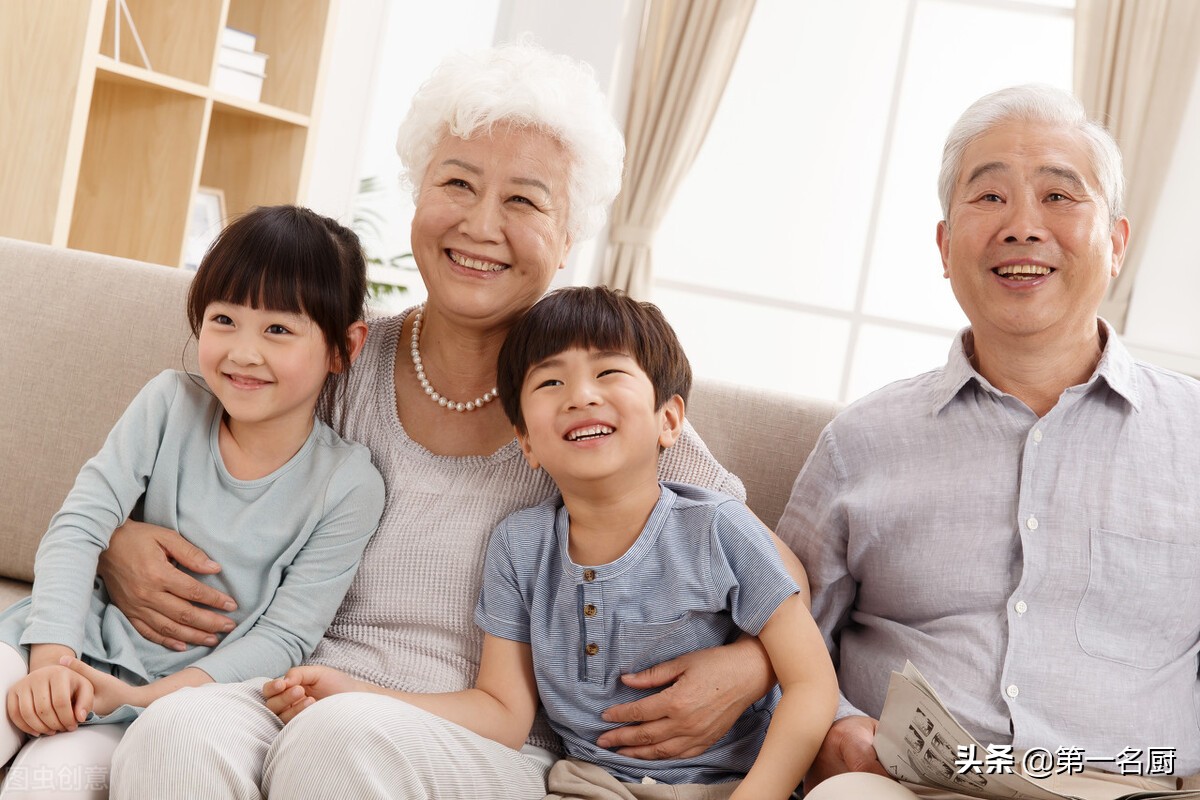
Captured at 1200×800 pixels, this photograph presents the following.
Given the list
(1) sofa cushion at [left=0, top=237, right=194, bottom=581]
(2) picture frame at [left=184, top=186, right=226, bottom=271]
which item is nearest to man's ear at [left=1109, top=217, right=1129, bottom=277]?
(1) sofa cushion at [left=0, top=237, right=194, bottom=581]

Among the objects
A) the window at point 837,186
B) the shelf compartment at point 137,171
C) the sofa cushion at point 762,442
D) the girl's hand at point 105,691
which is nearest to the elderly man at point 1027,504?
the sofa cushion at point 762,442

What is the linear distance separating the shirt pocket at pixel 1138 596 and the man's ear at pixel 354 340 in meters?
1.14

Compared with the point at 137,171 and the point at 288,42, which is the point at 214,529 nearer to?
the point at 137,171

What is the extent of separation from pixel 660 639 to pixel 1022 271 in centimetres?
77

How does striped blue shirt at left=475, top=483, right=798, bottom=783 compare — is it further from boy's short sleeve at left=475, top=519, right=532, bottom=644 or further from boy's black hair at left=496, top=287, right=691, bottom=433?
boy's black hair at left=496, top=287, right=691, bottom=433

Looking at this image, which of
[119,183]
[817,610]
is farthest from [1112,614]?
[119,183]

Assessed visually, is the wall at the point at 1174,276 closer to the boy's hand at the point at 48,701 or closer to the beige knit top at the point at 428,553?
the beige knit top at the point at 428,553

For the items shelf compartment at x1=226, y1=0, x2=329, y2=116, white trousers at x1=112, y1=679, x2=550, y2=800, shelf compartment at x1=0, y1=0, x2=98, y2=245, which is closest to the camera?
white trousers at x1=112, y1=679, x2=550, y2=800

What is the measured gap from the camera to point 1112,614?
1603 mm

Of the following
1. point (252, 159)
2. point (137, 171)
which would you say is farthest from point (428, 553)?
point (252, 159)

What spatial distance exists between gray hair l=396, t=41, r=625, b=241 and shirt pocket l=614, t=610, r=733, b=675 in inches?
26.4

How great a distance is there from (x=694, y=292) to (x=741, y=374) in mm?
456

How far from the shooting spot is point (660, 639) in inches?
60.6

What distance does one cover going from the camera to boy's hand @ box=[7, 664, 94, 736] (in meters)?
1.35
